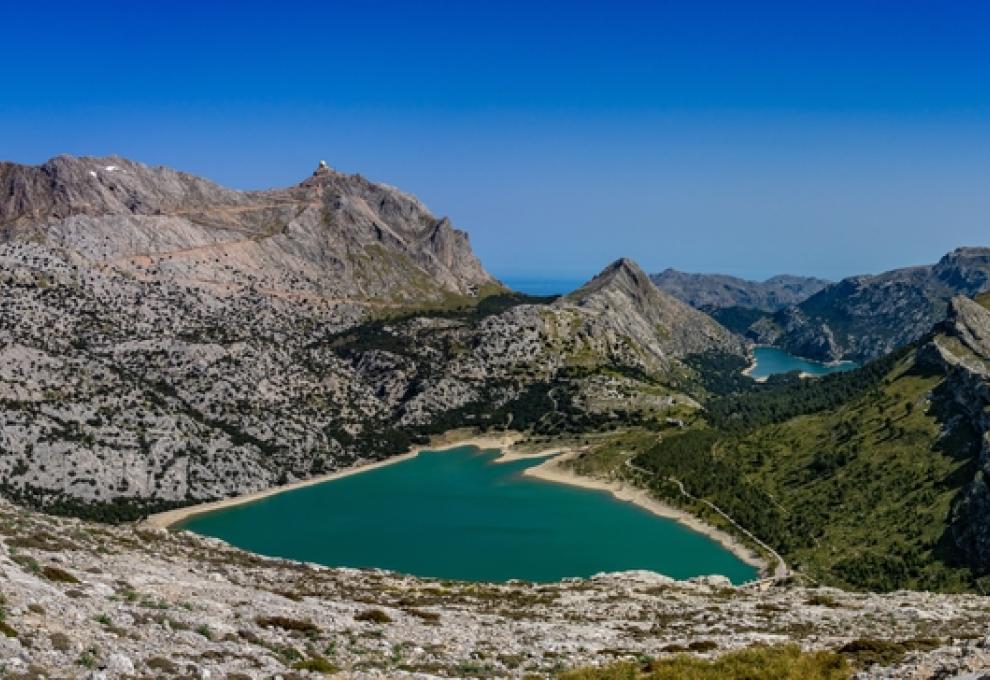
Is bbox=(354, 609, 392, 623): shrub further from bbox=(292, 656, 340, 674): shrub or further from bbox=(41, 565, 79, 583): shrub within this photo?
bbox=(41, 565, 79, 583): shrub

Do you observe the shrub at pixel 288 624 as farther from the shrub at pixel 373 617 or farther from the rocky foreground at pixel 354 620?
the shrub at pixel 373 617

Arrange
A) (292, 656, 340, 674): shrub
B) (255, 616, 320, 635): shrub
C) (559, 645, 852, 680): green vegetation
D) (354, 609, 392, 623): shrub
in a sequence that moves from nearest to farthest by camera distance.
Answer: (292, 656, 340, 674): shrub < (559, 645, 852, 680): green vegetation < (255, 616, 320, 635): shrub < (354, 609, 392, 623): shrub

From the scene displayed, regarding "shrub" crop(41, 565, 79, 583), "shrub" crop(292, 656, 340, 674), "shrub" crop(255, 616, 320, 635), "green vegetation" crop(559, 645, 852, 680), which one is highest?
"shrub" crop(41, 565, 79, 583)

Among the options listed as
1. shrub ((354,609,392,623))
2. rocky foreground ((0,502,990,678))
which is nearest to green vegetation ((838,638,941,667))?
rocky foreground ((0,502,990,678))

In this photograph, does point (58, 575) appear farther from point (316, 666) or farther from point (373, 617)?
Answer: point (373, 617)

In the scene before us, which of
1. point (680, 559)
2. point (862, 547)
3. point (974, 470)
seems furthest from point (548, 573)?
point (974, 470)

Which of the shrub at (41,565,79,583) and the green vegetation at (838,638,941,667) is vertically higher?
the shrub at (41,565,79,583)
